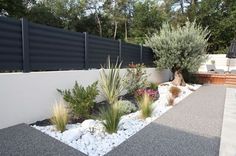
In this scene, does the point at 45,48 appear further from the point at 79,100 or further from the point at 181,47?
the point at 181,47

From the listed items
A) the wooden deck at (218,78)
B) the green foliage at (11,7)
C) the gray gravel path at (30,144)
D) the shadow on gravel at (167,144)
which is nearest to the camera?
the gray gravel path at (30,144)

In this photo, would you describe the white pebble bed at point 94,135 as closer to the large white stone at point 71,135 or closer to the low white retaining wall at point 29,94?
the large white stone at point 71,135

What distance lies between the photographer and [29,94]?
4.10 m

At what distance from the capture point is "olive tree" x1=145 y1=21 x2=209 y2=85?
8.97 metres

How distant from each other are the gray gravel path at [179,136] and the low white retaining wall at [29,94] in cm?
201

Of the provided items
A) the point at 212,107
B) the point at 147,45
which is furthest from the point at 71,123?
the point at 147,45

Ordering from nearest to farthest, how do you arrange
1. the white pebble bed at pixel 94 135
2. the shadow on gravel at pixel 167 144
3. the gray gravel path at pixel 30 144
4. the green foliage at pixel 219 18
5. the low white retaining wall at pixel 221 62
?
the gray gravel path at pixel 30 144 < the shadow on gravel at pixel 167 144 < the white pebble bed at pixel 94 135 < the low white retaining wall at pixel 221 62 < the green foliage at pixel 219 18

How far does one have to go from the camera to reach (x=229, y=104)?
6.20 metres

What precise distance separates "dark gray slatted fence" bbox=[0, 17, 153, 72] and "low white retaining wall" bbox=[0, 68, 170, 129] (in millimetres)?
197

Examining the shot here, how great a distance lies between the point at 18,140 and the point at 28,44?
6.18 ft

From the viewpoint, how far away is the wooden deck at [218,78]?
11.8 meters

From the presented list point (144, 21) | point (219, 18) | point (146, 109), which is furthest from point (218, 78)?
point (219, 18)

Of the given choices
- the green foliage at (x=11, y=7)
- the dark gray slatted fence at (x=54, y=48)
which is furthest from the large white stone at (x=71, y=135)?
the green foliage at (x=11, y=7)

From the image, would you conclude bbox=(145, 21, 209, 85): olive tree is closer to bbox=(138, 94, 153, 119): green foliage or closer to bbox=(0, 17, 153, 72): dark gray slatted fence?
bbox=(0, 17, 153, 72): dark gray slatted fence
